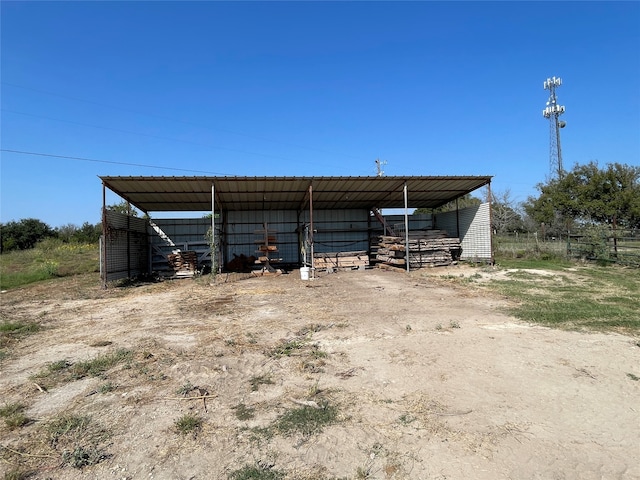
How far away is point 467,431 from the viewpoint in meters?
3.36

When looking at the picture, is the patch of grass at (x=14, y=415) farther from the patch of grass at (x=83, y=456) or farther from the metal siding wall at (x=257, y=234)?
the metal siding wall at (x=257, y=234)

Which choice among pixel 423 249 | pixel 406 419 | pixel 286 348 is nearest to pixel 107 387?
pixel 286 348

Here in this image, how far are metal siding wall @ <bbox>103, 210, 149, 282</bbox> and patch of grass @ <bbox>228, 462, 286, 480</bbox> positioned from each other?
14.2m

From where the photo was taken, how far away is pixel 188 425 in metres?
3.50

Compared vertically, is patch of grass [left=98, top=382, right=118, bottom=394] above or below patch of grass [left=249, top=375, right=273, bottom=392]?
above

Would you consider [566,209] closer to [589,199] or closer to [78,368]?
[589,199]

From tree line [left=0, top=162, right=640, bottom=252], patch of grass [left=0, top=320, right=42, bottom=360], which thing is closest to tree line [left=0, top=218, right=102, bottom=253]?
tree line [left=0, top=162, right=640, bottom=252]

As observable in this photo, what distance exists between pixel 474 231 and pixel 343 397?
18.3 m

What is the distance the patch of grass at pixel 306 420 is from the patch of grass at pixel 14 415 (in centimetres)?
Answer: 249

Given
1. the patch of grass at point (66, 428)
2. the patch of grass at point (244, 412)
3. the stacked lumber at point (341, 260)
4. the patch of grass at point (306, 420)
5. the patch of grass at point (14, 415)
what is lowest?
the patch of grass at point (244, 412)

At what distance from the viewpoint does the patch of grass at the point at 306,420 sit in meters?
3.41

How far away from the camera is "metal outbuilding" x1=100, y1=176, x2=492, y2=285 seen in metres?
16.6

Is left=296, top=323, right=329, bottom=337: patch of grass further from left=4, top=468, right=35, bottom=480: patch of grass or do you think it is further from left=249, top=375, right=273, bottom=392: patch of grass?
left=4, top=468, right=35, bottom=480: patch of grass

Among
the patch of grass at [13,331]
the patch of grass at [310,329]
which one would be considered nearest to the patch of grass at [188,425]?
the patch of grass at [310,329]
